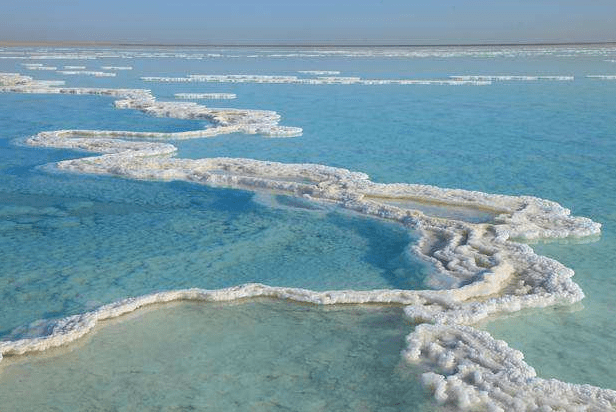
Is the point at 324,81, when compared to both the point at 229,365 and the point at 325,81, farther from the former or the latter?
the point at 229,365

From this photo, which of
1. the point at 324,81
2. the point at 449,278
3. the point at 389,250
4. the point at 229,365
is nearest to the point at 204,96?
the point at 324,81

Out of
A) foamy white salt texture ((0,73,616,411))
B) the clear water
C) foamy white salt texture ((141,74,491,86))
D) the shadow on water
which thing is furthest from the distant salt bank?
the clear water

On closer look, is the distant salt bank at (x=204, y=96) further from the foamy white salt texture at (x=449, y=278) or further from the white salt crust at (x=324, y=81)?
the foamy white salt texture at (x=449, y=278)

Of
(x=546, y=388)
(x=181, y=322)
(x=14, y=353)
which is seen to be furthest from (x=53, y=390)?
(x=546, y=388)

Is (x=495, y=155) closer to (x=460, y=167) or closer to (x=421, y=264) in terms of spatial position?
(x=460, y=167)

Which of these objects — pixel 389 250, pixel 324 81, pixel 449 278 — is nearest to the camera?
pixel 449 278

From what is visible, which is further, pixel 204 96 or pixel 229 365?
pixel 204 96

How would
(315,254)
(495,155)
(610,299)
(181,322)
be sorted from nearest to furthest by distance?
(181,322) < (610,299) < (315,254) < (495,155)
